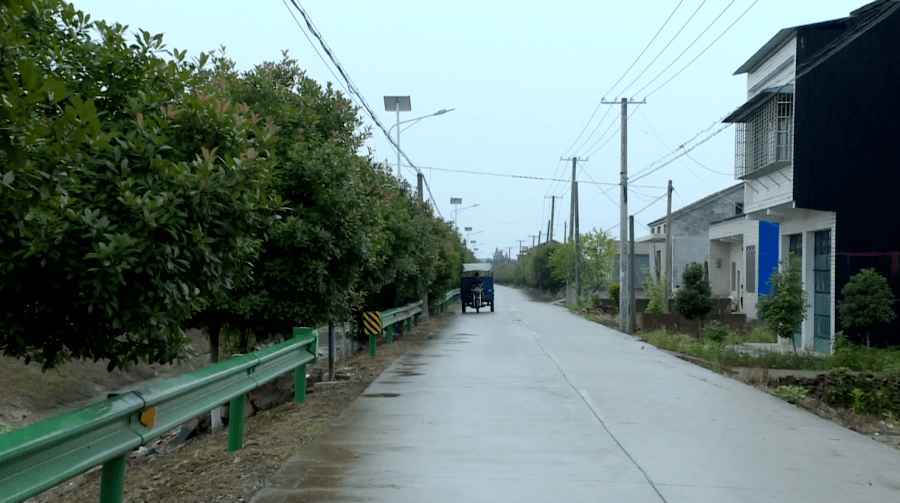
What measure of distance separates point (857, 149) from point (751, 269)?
18299 mm

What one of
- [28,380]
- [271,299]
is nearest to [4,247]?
[271,299]

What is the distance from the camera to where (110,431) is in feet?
17.2

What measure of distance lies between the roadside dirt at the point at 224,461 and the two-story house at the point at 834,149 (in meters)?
15.0

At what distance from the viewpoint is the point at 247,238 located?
6.92 metres

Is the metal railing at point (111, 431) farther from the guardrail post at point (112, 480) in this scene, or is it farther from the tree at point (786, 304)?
the tree at point (786, 304)

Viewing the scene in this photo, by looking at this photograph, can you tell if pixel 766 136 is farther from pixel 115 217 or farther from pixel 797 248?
pixel 115 217

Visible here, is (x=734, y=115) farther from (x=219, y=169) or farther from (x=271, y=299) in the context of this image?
(x=219, y=169)

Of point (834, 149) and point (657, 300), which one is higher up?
point (834, 149)

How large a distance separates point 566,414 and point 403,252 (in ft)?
44.1

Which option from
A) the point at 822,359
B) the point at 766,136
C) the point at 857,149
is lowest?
the point at 822,359

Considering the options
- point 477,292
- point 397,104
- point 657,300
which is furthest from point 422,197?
point 477,292

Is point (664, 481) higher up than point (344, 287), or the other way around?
point (344, 287)

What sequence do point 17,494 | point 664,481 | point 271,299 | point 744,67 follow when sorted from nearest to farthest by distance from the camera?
point 17,494
point 664,481
point 271,299
point 744,67

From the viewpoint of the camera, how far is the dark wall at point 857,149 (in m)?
22.3
